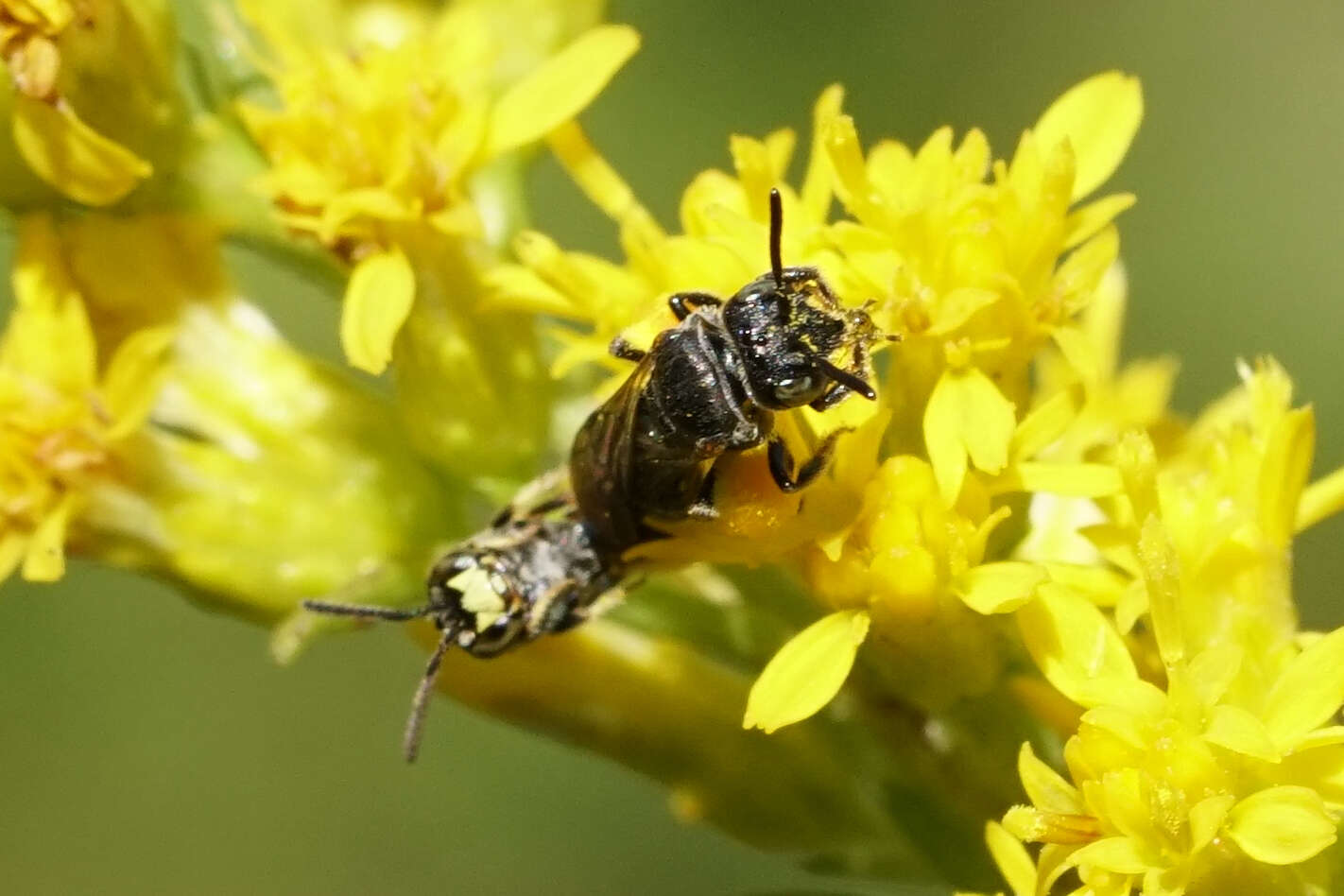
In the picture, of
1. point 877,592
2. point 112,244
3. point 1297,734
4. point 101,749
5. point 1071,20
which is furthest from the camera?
point 1071,20

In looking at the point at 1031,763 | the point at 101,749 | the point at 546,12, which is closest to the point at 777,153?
the point at 546,12

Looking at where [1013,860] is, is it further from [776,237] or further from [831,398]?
[776,237]

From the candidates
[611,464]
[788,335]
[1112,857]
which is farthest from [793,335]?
[1112,857]

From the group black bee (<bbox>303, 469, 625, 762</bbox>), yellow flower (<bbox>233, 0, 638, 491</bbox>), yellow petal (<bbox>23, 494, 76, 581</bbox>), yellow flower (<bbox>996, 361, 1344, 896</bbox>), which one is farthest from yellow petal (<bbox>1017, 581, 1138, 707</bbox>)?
yellow petal (<bbox>23, 494, 76, 581</bbox>)

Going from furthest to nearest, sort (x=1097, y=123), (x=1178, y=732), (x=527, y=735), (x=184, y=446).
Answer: (x=527, y=735)
(x=184, y=446)
(x=1097, y=123)
(x=1178, y=732)

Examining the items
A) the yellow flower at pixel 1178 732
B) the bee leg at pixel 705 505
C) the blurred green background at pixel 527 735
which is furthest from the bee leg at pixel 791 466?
the blurred green background at pixel 527 735

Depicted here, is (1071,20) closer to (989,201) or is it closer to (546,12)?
(546,12)

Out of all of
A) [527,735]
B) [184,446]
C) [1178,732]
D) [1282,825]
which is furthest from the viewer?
[527,735]
